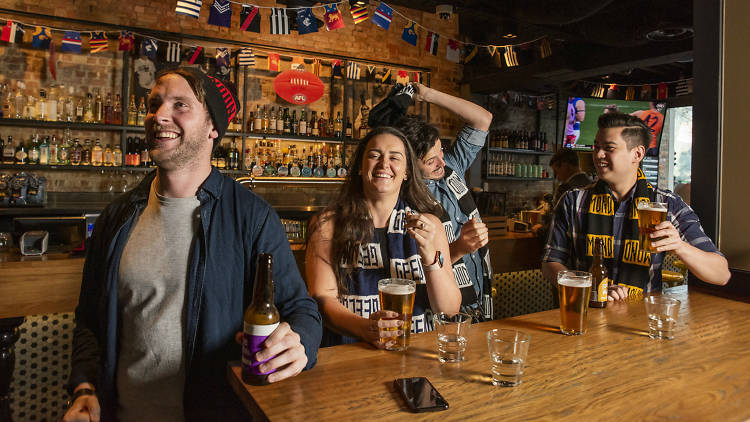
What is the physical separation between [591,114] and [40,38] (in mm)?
6845

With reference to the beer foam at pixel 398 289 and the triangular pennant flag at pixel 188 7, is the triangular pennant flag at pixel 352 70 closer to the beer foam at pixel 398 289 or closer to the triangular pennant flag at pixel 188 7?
the triangular pennant flag at pixel 188 7

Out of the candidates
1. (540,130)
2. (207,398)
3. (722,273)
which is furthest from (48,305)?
(540,130)

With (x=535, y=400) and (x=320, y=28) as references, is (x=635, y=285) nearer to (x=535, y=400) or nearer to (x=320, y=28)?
(x=535, y=400)

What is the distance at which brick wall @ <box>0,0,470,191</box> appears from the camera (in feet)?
16.2

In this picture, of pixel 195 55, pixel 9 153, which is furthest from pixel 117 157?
pixel 195 55

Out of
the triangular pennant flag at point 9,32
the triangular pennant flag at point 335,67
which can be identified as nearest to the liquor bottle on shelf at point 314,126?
the triangular pennant flag at point 335,67

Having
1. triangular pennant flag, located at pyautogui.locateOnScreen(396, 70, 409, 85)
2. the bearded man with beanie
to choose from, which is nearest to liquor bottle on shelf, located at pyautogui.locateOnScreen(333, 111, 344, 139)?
triangular pennant flag, located at pyautogui.locateOnScreen(396, 70, 409, 85)

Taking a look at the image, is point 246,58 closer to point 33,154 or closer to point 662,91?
point 33,154

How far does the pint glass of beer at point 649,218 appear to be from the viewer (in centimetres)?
178

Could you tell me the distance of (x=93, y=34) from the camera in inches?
194

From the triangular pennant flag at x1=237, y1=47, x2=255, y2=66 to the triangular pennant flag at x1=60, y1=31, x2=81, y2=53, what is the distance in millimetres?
1512

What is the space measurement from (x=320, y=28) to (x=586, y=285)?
560cm

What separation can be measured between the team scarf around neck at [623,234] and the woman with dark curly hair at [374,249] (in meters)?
0.89

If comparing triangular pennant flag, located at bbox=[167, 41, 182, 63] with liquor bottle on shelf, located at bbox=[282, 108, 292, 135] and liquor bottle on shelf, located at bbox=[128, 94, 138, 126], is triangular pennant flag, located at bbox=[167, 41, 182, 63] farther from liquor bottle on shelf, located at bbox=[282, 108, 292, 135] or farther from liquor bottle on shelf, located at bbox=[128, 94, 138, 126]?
liquor bottle on shelf, located at bbox=[282, 108, 292, 135]
